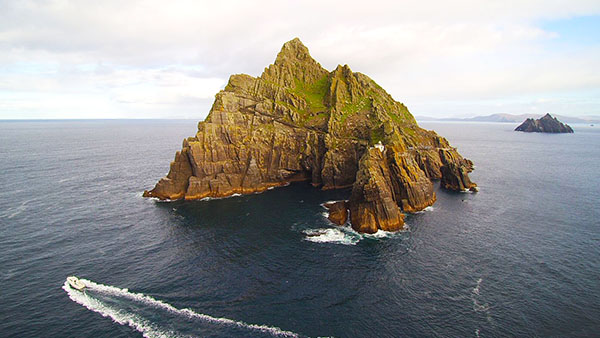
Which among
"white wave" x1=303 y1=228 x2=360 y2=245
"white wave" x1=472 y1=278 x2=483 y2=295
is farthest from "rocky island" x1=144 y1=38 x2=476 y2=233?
"white wave" x1=472 y1=278 x2=483 y2=295

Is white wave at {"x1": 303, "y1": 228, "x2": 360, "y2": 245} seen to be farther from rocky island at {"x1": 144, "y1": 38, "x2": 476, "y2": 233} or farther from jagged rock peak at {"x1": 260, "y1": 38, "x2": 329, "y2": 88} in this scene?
jagged rock peak at {"x1": 260, "y1": 38, "x2": 329, "y2": 88}

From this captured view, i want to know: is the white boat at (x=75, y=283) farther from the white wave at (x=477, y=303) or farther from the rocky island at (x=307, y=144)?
the white wave at (x=477, y=303)

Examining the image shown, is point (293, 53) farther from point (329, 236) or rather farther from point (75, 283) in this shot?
point (75, 283)

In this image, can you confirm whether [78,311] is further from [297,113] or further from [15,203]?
[297,113]

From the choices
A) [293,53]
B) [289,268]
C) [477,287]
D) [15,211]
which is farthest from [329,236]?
[293,53]

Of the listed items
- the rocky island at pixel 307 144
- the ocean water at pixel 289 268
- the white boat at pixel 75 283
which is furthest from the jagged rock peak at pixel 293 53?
the white boat at pixel 75 283
